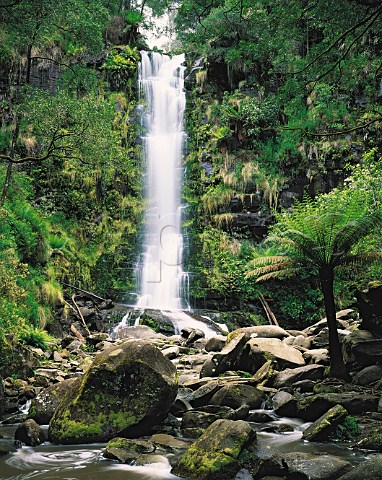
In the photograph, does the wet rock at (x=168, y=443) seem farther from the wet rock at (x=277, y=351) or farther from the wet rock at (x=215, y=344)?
the wet rock at (x=215, y=344)

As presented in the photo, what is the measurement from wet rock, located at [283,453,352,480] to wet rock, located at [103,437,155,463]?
1.58 meters

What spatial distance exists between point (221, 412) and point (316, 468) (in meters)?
2.30

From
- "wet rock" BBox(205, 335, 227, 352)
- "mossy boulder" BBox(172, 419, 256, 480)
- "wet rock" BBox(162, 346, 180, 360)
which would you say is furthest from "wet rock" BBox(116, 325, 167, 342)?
"mossy boulder" BBox(172, 419, 256, 480)

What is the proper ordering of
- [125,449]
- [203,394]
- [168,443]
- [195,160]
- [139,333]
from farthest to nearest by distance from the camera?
[195,160]
[139,333]
[203,394]
[168,443]
[125,449]

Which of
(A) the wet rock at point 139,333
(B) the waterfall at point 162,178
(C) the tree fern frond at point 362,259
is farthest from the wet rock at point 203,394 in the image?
(B) the waterfall at point 162,178

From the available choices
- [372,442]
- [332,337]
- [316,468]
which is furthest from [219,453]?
[332,337]

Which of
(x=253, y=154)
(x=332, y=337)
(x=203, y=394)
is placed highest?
(x=253, y=154)

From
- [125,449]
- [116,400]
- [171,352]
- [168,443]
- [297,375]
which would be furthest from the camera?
[171,352]

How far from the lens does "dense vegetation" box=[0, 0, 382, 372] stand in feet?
38.0

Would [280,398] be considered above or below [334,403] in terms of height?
below

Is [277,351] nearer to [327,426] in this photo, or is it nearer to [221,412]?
[221,412]

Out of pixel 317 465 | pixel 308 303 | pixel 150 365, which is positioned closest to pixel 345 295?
pixel 308 303

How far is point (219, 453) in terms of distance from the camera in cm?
432

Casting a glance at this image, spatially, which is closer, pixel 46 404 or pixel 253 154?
pixel 46 404
